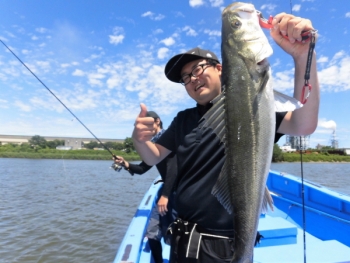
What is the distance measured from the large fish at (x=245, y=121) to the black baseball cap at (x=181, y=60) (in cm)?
58

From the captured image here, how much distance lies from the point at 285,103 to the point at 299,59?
0.32m

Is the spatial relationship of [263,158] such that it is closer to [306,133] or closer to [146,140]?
[306,133]

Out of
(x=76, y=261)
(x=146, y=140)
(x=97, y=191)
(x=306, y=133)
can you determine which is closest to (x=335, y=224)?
(x=306, y=133)

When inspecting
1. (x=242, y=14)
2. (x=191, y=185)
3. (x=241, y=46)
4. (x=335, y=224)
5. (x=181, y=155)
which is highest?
(x=242, y=14)

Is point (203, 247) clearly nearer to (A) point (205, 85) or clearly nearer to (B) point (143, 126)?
(B) point (143, 126)

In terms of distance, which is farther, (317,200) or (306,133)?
(317,200)

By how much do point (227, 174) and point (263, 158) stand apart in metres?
0.25

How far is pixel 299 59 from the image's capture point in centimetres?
175

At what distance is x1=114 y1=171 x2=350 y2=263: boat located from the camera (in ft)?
11.5

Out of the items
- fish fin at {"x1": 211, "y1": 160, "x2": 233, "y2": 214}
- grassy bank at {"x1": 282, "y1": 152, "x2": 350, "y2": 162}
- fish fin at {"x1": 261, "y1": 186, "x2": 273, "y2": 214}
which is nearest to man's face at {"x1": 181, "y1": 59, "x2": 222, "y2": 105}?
fish fin at {"x1": 211, "y1": 160, "x2": 233, "y2": 214}

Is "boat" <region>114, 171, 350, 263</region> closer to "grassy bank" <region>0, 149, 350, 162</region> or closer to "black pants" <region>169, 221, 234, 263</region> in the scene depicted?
"black pants" <region>169, 221, 234, 263</region>

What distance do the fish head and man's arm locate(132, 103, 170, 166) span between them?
0.77 meters

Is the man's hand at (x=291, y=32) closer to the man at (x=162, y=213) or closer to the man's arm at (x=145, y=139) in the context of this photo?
the man's arm at (x=145, y=139)

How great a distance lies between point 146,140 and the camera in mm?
2215
